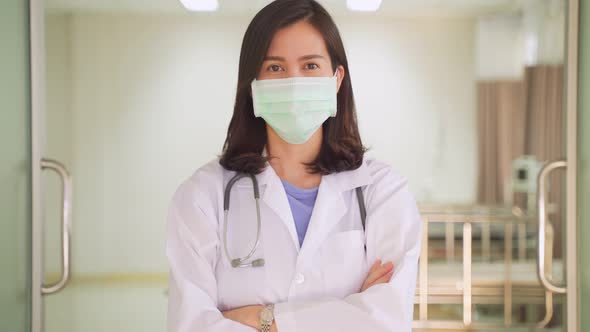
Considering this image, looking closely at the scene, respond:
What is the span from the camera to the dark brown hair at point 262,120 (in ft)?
4.86

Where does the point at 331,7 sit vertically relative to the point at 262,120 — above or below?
above

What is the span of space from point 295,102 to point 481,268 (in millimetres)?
1241

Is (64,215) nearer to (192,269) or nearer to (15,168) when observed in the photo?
(15,168)

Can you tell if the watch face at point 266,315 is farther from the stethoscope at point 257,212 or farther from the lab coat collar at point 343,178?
the lab coat collar at point 343,178

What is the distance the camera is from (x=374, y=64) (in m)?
2.08

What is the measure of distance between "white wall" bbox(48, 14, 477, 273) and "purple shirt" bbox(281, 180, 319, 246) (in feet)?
1.81

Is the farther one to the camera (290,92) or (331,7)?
(331,7)

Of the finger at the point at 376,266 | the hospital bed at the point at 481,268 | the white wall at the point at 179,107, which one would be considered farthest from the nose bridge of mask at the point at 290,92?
the hospital bed at the point at 481,268

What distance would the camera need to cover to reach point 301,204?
159 cm

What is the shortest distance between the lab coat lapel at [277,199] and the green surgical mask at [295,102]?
126mm

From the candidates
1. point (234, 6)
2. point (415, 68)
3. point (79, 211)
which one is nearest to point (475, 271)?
point (415, 68)

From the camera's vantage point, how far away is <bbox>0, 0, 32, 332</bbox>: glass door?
2.01 m

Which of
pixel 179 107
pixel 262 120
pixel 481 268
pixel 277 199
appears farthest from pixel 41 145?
pixel 481 268

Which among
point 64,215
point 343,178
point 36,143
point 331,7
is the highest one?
point 331,7
